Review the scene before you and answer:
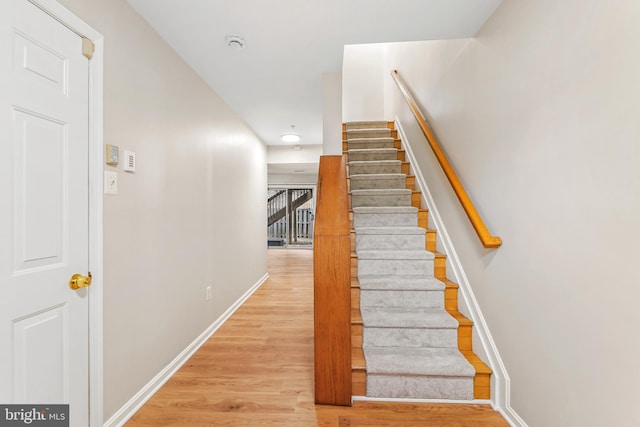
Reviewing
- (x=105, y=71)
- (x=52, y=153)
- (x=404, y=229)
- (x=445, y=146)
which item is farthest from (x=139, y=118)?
(x=445, y=146)

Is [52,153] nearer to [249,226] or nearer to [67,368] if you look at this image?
[67,368]

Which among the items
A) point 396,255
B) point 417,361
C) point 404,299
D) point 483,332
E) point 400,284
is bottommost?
point 417,361

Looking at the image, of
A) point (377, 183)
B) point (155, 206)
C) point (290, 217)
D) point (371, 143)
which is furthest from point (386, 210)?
Answer: point (290, 217)

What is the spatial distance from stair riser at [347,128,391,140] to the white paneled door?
310 centimetres

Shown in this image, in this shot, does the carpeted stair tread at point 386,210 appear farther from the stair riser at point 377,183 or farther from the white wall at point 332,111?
the white wall at point 332,111

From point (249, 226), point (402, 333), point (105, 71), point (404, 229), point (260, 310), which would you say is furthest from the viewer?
point (249, 226)

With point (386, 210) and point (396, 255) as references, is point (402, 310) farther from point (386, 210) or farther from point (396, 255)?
point (386, 210)

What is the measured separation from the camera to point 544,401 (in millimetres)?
1278

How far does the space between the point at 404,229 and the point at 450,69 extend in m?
1.37

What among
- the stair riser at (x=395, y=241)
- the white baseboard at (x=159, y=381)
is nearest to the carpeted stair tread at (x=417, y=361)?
the stair riser at (x=395, y=241)

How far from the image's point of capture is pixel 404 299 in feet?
6.68

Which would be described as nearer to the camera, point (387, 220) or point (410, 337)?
point (410, 337)

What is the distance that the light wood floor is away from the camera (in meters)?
1.52

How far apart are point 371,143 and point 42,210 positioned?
3.32 metres
